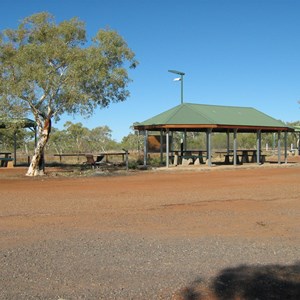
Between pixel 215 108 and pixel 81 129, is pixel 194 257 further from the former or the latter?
pixel 81 129

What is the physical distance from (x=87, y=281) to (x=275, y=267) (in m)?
2.31

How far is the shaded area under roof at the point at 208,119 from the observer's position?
81.2 ft

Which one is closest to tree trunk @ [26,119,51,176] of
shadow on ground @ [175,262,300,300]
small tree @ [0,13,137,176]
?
small tree @ [0,13,137,176]

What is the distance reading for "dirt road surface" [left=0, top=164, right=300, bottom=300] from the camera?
15.5 feet

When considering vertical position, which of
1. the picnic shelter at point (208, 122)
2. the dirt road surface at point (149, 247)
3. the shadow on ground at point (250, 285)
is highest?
the picnic shelter at point (208, 122)

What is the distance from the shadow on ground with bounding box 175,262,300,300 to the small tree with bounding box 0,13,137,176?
14.1 meters

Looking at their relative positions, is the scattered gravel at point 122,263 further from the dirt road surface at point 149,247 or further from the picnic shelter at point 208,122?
the picnic shelter at point 208,122

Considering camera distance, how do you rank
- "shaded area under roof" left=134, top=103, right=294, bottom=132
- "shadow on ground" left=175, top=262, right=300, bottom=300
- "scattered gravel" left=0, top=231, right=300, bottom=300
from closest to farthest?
"shadow on ground" left=175, top=262, right=300, bottom=300 → "scattered gravel" left=0, top=231, right=300, bottom=300 → "shaded area under roof" left=134, top=103, right=294, bottom=132

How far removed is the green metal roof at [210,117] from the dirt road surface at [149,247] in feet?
44.1

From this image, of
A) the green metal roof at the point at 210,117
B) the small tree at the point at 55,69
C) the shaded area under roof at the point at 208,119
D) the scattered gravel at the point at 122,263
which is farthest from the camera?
the green metal roof at the point at 210,117

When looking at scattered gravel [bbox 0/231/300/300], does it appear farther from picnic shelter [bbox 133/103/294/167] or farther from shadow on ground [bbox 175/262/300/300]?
picnic shelter [bbox 133/103/294/167]

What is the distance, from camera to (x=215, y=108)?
95.8 ft

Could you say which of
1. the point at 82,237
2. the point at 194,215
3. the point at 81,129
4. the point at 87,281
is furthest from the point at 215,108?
the point at 81,129

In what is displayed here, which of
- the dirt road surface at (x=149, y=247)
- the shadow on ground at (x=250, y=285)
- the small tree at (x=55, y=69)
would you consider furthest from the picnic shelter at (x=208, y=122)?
the shadow on ground at (x=250, y=285)
